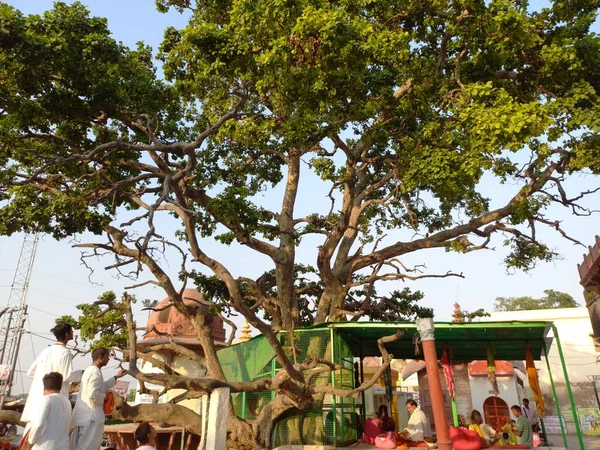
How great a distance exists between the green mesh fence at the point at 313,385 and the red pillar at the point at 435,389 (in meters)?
2.93

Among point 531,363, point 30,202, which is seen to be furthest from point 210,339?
point 531,363

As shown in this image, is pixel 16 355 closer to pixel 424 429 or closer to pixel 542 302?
pixel 424 429

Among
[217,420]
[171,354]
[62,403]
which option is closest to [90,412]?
[62,403]

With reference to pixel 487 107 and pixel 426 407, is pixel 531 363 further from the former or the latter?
pixel 426 407

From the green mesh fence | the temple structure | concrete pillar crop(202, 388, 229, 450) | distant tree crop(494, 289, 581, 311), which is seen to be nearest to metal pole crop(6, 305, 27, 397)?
the temple structure

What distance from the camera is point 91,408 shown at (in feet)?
17.1

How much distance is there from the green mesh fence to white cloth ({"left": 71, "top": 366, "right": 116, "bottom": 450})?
5043 mm

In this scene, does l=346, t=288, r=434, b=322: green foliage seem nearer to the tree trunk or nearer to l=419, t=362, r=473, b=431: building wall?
the tree trunk

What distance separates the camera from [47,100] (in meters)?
10.6

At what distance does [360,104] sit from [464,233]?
5.40m

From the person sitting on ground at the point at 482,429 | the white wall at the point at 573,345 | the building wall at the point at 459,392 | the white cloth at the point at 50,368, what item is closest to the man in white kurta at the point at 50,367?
the white cloth at the point at 50,368

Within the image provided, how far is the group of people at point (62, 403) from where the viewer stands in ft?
14.4

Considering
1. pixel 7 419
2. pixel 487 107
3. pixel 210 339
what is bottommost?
pixel 7 419

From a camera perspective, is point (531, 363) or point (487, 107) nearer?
point (487, 107)
